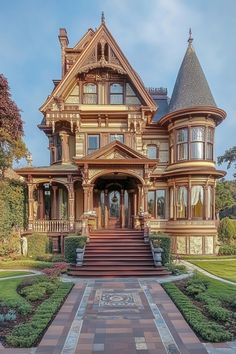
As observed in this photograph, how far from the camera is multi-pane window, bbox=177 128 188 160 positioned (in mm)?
20612

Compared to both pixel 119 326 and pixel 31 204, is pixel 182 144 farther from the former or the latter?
pixel 119 326

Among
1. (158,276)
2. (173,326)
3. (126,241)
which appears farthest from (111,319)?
(126,241)

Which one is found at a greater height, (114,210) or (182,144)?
(182,144)

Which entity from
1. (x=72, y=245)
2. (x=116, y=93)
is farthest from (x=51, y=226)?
(x=116, y=93)

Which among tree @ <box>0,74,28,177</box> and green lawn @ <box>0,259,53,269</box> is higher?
tree @ <box>0,74,28,177</box>

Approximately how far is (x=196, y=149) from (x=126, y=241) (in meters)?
7.96

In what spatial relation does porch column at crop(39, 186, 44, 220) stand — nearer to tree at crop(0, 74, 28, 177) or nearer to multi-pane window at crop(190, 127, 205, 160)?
tree at crop(0, 74, 28, 177)

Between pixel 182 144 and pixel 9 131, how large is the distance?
1041 centimetres

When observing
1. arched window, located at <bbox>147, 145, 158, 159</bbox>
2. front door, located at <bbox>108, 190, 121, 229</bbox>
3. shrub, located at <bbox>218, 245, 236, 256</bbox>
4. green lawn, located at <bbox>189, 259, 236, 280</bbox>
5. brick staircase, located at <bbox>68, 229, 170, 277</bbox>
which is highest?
arched window, located at <bbox>147, 145, 158, 159</bbox>

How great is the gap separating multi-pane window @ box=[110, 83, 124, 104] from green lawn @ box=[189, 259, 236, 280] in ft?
35.5

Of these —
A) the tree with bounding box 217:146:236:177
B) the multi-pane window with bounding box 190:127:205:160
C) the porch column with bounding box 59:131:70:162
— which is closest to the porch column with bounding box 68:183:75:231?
the porch column with bounding box 59:131:70:162

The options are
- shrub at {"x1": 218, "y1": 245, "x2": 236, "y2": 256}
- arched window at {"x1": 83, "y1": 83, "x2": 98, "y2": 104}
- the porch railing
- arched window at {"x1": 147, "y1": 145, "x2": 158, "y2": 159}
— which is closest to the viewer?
the porch railing

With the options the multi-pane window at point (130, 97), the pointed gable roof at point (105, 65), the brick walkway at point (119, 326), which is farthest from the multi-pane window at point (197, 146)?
the brick walkway at point (119, 326)

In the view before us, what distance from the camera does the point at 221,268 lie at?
15.0 metres
